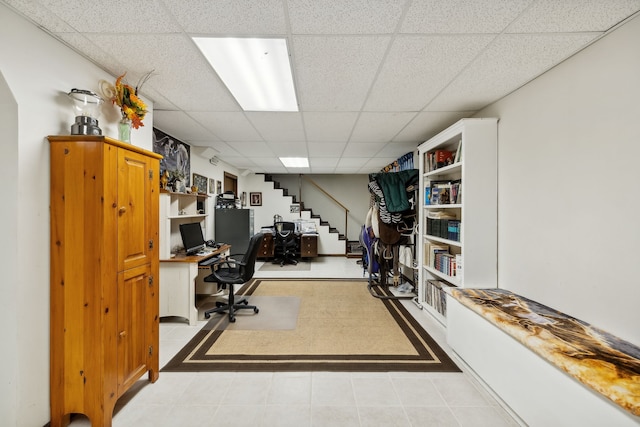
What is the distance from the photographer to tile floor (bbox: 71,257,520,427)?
1.63 metres

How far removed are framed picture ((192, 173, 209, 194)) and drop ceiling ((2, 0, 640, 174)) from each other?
159 centimetres

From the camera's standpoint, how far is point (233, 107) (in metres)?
2.60

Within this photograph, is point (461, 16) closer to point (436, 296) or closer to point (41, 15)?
point (41, 15)

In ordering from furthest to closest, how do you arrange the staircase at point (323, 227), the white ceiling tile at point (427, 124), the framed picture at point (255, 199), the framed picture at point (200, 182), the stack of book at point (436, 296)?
the framed picture at point (255, 199)
the staircase at point (323, 227)
the framed picture at point (200, 182)
the stack of book at point (436, 296)
the white ceiling tile at point (427, 124)

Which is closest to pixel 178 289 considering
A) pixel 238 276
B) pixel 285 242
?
pixel 238 276

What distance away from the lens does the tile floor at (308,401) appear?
1.63 m

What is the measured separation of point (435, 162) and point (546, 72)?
1372mm

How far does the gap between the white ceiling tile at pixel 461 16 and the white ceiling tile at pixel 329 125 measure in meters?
1.36

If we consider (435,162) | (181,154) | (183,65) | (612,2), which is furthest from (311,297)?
(612,2)

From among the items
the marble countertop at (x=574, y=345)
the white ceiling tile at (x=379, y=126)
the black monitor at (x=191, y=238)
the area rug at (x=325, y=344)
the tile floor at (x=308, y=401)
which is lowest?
the tile floor at (x=308, y=401)

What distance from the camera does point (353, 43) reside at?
158 cm

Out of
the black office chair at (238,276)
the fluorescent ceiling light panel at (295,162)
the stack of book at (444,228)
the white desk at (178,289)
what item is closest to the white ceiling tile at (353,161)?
the fluorescent ceiling light panel at (295,162)

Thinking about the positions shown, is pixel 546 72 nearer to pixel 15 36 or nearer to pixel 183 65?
pixel 183 65

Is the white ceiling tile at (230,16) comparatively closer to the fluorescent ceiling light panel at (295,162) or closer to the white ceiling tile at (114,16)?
the white ceiling tile at (114,16)
